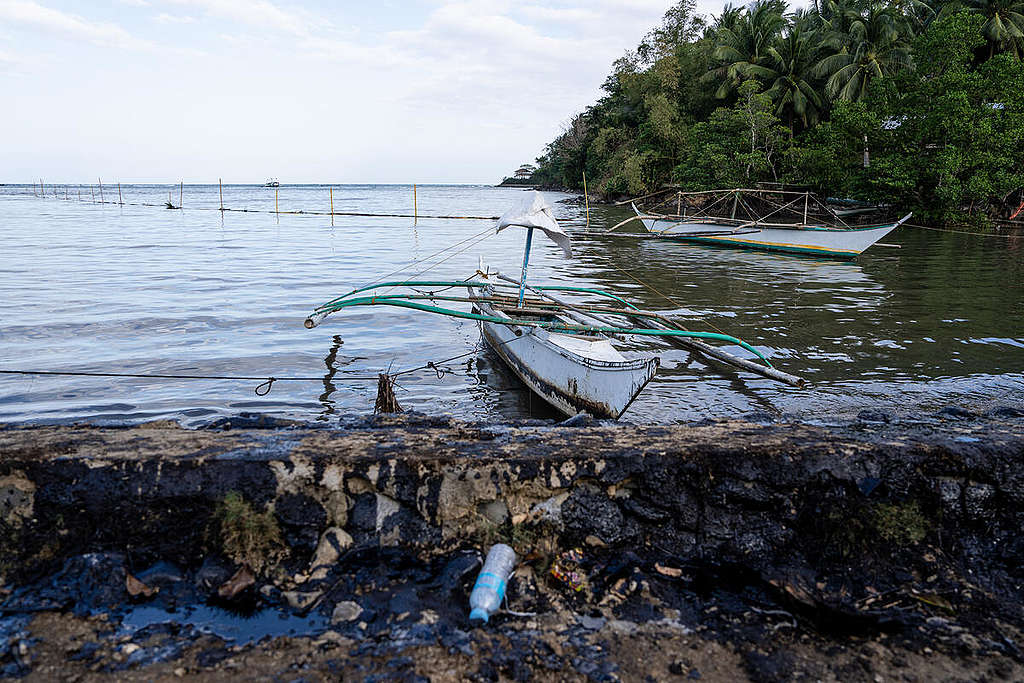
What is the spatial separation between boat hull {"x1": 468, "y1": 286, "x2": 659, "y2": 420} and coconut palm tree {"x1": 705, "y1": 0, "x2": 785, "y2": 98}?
1611 inches

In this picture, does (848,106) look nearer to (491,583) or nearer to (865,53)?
(865,53)

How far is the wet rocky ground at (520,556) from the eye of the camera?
312 cm

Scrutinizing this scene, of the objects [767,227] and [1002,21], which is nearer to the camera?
[767,227]

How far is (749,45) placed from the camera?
4434 centimetres

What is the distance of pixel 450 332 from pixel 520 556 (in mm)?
8980

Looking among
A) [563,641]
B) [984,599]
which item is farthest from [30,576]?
[984,599]

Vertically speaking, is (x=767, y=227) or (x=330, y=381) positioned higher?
A: (x=767, y=227)

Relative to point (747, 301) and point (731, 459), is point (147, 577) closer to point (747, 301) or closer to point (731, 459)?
point (731, 459)

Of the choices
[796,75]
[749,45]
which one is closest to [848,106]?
[796,75]

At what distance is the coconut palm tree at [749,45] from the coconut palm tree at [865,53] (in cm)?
487

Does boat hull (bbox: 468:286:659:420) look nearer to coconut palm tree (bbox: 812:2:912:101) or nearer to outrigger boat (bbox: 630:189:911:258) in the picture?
outrigger boat (bbox: 630:189:911:258)

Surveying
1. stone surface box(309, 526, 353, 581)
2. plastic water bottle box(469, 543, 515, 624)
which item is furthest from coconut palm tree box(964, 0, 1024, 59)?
stone surface box(309, 526, 353, 581)

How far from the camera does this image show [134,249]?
25.1 m

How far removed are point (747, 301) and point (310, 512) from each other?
13.7 metres
